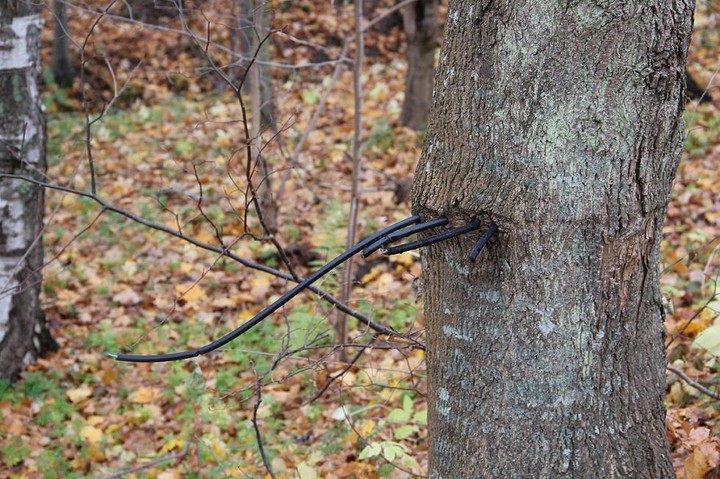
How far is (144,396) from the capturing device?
5184 mm

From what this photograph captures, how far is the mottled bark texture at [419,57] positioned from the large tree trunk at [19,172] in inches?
179

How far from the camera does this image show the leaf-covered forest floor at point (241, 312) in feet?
11.4

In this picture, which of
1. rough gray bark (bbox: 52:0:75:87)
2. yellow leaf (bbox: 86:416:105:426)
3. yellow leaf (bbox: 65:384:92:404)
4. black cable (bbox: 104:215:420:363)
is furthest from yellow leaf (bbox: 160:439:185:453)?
rough gray bark (bbox: 52:0:75:87)

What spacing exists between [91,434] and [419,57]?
5.94 meters

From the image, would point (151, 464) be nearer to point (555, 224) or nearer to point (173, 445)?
point (173, 445)

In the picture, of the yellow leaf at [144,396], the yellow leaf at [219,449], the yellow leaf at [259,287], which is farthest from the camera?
the yellow leaf at [259,287]

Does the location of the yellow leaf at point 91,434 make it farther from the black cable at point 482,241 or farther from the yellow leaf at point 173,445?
the black cable at point 482,241

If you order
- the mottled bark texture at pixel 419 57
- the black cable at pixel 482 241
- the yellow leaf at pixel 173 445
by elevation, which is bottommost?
the yellow leaf at pixel 173 445

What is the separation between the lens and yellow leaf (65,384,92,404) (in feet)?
17.2

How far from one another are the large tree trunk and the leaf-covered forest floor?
10.0 inches

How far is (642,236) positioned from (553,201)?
28cm

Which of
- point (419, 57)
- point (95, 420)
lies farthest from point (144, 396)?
point (419, 57)

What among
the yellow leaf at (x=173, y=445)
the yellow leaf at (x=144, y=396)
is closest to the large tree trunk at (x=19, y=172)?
the yellow leaf at (x=144, y=396)

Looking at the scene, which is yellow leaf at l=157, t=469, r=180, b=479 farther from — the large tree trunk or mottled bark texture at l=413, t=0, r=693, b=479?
mottled bark texture at l=413, t=0, r=693, b=479
